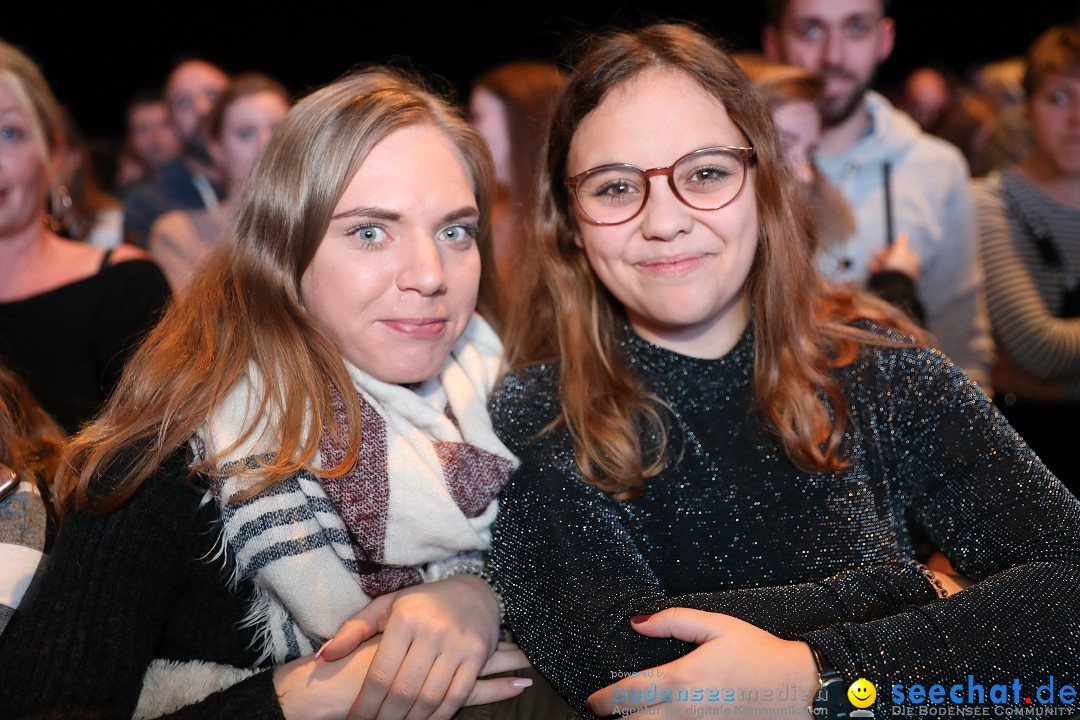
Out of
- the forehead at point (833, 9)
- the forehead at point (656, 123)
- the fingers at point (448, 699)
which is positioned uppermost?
the forehead at point (833, 9)

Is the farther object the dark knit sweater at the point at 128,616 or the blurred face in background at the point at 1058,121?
the blurred face in background at the point at 1058,121

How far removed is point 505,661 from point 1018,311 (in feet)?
7.93

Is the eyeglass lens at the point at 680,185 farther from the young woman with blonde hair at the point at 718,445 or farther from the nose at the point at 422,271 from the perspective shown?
the nose at the point at 422,271

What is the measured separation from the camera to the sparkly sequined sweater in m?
1.48

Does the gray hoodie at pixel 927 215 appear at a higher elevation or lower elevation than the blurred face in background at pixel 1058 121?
lower

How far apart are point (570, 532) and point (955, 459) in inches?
27.8

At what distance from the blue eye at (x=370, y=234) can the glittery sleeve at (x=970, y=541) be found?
3.10 ft

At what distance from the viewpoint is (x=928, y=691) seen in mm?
1391

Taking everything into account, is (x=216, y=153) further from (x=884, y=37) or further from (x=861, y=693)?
(x=861, y=693)

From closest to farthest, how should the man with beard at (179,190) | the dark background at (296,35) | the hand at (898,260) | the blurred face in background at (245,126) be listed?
the hand at (898,260), the blurred face in background at (245,126), the man with beard at (179,190), the dark background at (296,35)

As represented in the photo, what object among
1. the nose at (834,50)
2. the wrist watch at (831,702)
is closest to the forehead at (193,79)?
the nose at (834,50)

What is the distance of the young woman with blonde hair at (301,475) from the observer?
151 cm

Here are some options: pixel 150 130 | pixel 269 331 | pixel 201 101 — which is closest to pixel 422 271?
pixel 269 331

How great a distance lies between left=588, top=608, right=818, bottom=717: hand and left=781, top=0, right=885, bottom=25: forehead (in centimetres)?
251
